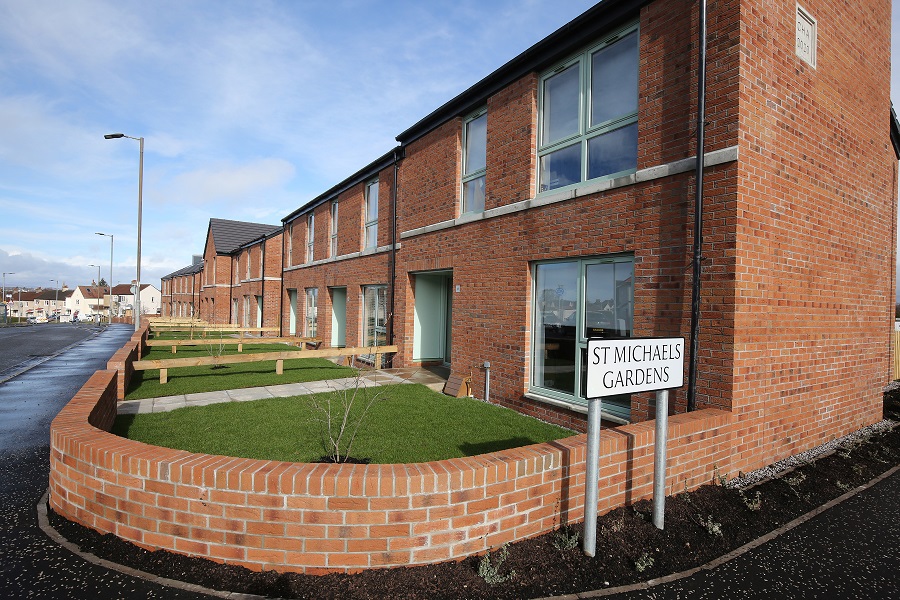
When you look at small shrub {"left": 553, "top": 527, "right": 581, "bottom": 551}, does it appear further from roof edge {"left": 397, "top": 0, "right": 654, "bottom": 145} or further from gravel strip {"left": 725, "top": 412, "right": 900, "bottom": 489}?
roof edge {"left": 397, "top": 0, "right": 654, "bottom": 145}

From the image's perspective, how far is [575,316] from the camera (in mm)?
6602

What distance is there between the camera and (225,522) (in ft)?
9.90

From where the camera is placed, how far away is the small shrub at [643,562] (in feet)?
10.1

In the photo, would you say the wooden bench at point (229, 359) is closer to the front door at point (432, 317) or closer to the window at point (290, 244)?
the front door at point (432, 317)

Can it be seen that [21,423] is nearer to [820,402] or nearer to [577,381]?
[577,381]

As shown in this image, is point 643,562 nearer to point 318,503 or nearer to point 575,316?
point 318,503

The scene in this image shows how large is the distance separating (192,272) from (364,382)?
139 ft

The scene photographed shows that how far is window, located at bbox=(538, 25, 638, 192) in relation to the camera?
608 cm

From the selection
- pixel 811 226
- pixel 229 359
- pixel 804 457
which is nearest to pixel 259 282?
pixel 229 359

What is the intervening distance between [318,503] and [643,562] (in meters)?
2.24

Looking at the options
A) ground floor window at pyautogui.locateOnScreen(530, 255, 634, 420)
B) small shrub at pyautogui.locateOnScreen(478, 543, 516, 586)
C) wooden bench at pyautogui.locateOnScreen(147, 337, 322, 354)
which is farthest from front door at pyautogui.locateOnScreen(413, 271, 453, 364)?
small shrub at pyautogui.locateOnScreen(478, 543, 516, 586)

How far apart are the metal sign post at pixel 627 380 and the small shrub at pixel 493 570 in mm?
635

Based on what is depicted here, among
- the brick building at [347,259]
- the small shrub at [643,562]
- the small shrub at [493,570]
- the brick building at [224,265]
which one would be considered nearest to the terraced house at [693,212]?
the small shrub at [643,562]

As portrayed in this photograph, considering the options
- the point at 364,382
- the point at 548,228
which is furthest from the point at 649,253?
the point at 364,382
